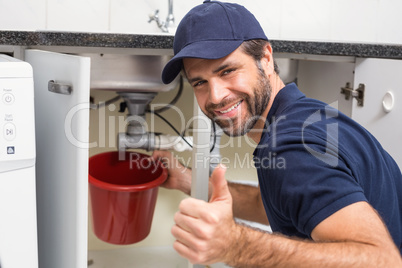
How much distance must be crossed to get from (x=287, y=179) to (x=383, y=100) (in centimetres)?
68

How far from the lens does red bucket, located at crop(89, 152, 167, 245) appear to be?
1.57m

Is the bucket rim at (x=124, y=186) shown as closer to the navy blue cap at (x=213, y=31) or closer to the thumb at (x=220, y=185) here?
the navy blue cap at (x=213, y=31)

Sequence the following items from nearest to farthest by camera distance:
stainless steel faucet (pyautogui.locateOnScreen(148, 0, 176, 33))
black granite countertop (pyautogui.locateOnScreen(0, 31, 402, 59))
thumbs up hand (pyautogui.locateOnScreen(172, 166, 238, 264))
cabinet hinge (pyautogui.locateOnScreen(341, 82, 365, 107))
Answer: thumbs up hand (pyautogui.locateOnScreen(172, 166, 238, 264)), black granite countertop (pyautogui.locateOnScreen(0, 31, 402, 59)), cabinet hinge (pyautogui.locateOnScreen(341, 82, 365, 107)), stainless steel faucet (pyautogui.locateOnScreen(148, 0, 176, 33))

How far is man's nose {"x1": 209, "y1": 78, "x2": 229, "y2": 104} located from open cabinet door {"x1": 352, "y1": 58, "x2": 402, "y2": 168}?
0.52m

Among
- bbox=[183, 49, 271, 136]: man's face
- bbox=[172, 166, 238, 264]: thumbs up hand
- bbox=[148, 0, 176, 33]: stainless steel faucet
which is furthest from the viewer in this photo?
bbox=[148, 0, 176, 33]: stainless steel faucet

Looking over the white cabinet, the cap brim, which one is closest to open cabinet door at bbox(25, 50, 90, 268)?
the cap brim

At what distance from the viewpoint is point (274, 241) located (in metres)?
0.68

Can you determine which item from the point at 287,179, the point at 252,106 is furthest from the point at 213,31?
the point at 287,179

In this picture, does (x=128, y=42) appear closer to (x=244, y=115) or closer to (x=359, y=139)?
(x=244, y=115)

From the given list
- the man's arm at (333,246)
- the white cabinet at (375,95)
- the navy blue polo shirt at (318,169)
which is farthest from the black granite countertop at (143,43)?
the man's arm at (333,246)

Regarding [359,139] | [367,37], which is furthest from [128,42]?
[367,37]

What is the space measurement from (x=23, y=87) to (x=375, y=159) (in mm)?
684

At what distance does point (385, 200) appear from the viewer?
2.65 ft

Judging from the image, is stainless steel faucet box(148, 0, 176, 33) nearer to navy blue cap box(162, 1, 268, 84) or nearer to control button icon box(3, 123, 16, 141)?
navy blue cap box(162, 1, 268, 84)
